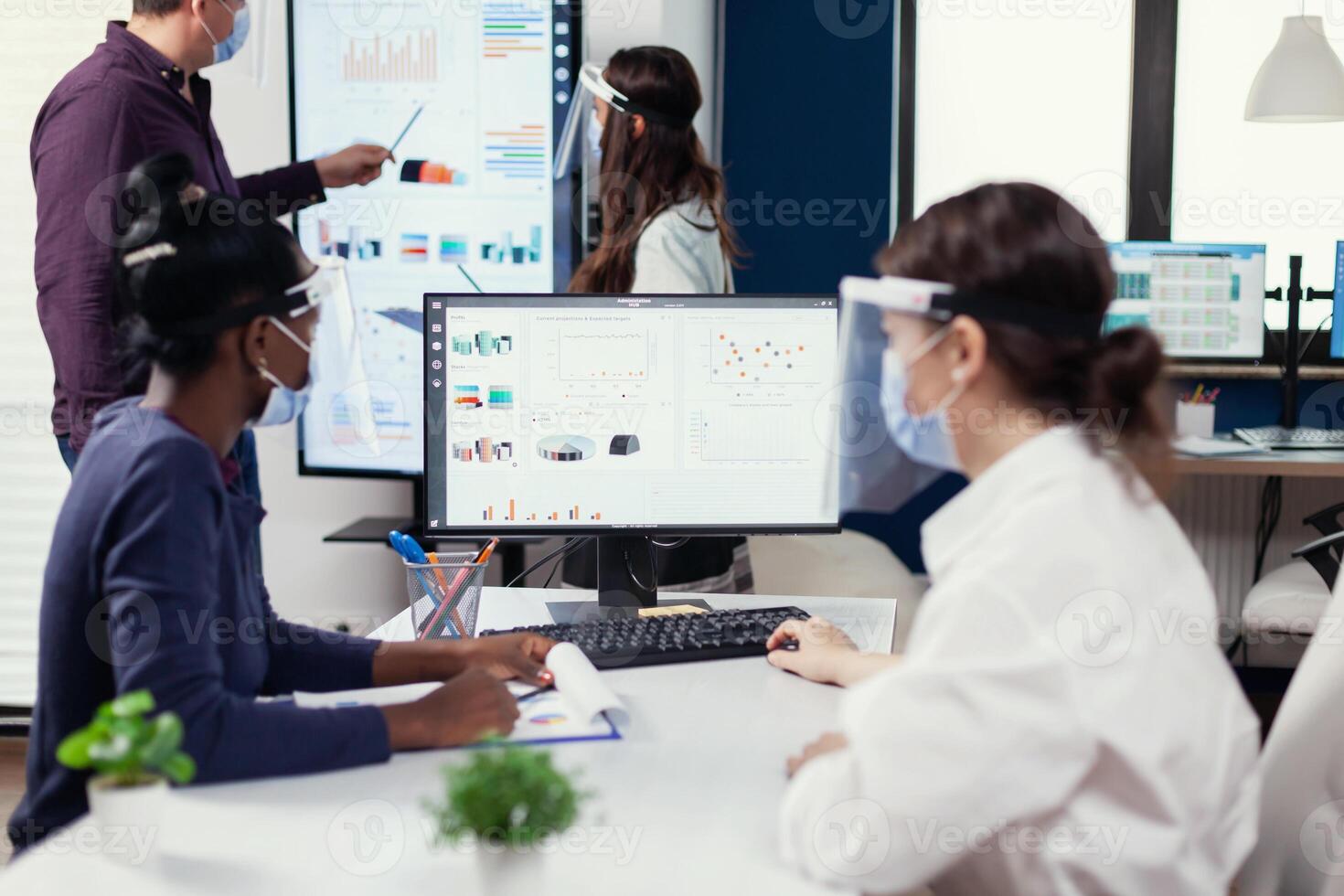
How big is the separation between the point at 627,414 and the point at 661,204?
93 cm

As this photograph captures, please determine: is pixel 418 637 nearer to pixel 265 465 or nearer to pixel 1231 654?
pixel 265 465

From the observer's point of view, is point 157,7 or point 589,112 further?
point 589,112

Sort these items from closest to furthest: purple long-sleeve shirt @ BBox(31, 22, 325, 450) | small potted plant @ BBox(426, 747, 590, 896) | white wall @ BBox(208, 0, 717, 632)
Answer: small potted plant @ BBox(426, 747, 590, 896), purple long-sleeve shirt @ BBox(31, 22, 325, 450), white wall @ BBox(208, 0, 717, 632)

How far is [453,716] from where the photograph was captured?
1.16m

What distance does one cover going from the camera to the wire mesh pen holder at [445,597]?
158cm

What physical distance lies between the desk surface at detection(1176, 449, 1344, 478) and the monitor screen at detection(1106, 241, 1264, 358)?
1.62ft

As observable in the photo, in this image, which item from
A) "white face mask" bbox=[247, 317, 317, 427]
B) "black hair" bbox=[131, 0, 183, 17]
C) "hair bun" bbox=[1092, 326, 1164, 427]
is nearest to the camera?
"hair bun" bbox=[1092, 326, 1164, 427]

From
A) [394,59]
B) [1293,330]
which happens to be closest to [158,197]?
[394,59]

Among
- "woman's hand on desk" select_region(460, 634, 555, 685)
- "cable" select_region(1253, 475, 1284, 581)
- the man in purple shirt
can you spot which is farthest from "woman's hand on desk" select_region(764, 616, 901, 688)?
"cable" select_region(1253, 475, 1284, 581)

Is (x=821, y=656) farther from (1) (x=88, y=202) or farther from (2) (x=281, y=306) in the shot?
(1) (x=88, y=202)

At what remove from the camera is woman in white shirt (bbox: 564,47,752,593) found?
242 centimetres

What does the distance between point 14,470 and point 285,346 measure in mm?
2261

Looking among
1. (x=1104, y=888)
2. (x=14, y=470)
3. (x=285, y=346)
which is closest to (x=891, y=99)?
(x=14, y=470)

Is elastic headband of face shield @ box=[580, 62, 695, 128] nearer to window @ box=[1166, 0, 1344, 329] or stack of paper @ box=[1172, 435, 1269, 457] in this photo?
stack of paper @ box=[1172, 435, 1269, 457]
